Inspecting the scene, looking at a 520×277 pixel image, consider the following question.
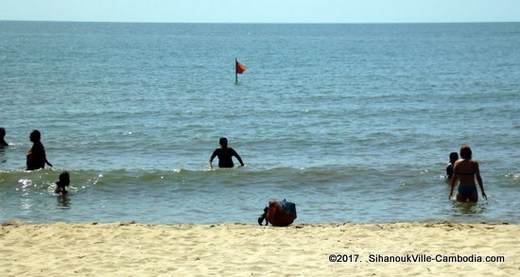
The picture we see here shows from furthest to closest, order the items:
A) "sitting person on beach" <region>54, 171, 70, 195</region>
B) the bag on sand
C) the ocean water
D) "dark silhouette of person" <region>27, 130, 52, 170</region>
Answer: "dark silhouette of person" <region>27, 130, 52, 170</region>, "sitting person on beach" <region>54, 171, 70, 195</region>, the ocean water, the bag on sand

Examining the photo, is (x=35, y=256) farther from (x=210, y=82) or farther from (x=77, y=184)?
(x=210, y=82)

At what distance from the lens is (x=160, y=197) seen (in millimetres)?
16234

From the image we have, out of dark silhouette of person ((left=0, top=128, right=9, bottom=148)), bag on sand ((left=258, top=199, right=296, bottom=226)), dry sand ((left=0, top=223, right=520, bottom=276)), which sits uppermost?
dark silhouette of person ((left=0, top=128, right=9, bottom=148))

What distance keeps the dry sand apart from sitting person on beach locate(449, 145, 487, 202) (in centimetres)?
161

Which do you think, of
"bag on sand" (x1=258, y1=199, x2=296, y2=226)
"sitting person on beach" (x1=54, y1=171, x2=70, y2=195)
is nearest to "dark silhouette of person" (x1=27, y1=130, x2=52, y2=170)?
"sitting person on beach" (x1=54, y1=171, x2=70, y2=195)

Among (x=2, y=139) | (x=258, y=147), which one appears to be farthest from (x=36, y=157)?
(x=258, y=147)

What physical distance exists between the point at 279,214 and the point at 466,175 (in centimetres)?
377

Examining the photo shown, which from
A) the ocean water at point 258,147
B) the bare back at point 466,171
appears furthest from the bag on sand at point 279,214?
the bare back at point 466,171

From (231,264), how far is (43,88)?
34.2 meters

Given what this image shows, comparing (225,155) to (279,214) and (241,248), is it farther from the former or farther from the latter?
(241,248)

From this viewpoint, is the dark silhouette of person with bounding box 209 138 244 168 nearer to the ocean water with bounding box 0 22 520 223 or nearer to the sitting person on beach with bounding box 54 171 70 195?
the ocean water with bounding box 0 22 520 223

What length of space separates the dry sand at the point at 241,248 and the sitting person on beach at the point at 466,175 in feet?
5.30

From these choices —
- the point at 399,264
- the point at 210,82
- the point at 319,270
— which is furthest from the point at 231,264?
the point at 210,82

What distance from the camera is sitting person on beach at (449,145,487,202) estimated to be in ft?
44.0
